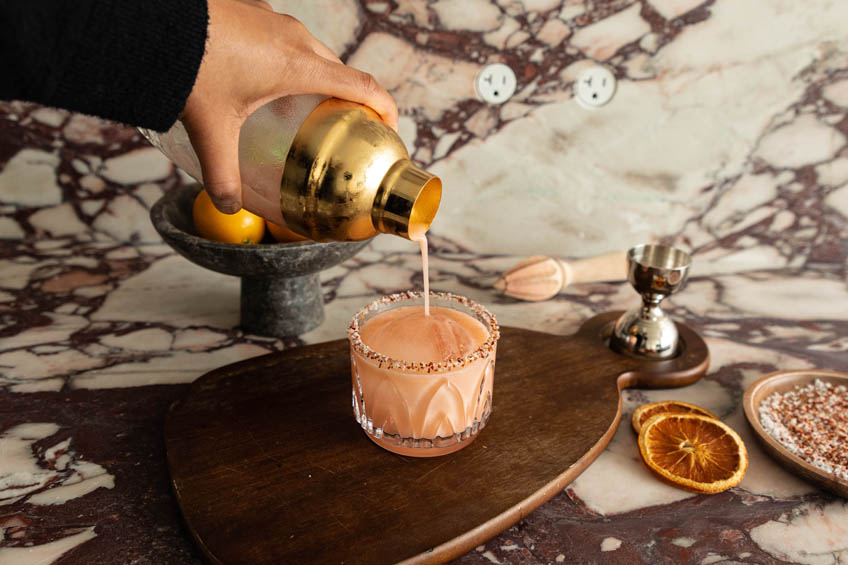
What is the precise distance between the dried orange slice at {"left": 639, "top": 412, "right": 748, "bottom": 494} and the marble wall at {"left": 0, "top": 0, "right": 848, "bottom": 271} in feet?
2.54

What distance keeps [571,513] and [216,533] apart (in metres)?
0.45

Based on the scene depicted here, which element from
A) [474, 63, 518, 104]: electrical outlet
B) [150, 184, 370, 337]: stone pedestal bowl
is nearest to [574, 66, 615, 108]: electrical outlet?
[474, 63, 518, 104]: electrical outlet

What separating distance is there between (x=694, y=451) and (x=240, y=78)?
0.79 metres

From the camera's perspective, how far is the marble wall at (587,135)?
58.3 inches

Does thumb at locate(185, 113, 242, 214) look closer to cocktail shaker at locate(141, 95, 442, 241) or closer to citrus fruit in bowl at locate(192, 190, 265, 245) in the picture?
cocktail shaker at locate(141, 95, 442, 241)

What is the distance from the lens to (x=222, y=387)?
103cm

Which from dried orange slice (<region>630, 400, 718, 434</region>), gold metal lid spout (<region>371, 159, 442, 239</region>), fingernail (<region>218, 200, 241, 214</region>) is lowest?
dried orange slice (<region>630, 400, 718, 434</region>)

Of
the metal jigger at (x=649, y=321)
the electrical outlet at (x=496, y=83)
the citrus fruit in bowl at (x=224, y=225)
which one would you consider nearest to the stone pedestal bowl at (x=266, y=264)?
the citrus fruit in bowl at (x=224, y=225)

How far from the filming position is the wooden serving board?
75cm

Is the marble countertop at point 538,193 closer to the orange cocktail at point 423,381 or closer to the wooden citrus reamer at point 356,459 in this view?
the wooden citrus reamer at point 356,459

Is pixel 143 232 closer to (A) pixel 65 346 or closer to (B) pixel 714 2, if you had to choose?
(A) pixel 65 346

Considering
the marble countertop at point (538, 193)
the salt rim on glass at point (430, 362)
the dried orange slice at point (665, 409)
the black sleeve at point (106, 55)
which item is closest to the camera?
the black sleeve at point (106, 55)

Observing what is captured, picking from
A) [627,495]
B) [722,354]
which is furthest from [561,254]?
[627,495]

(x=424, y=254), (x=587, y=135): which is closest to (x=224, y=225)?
(x=424, y=254)
